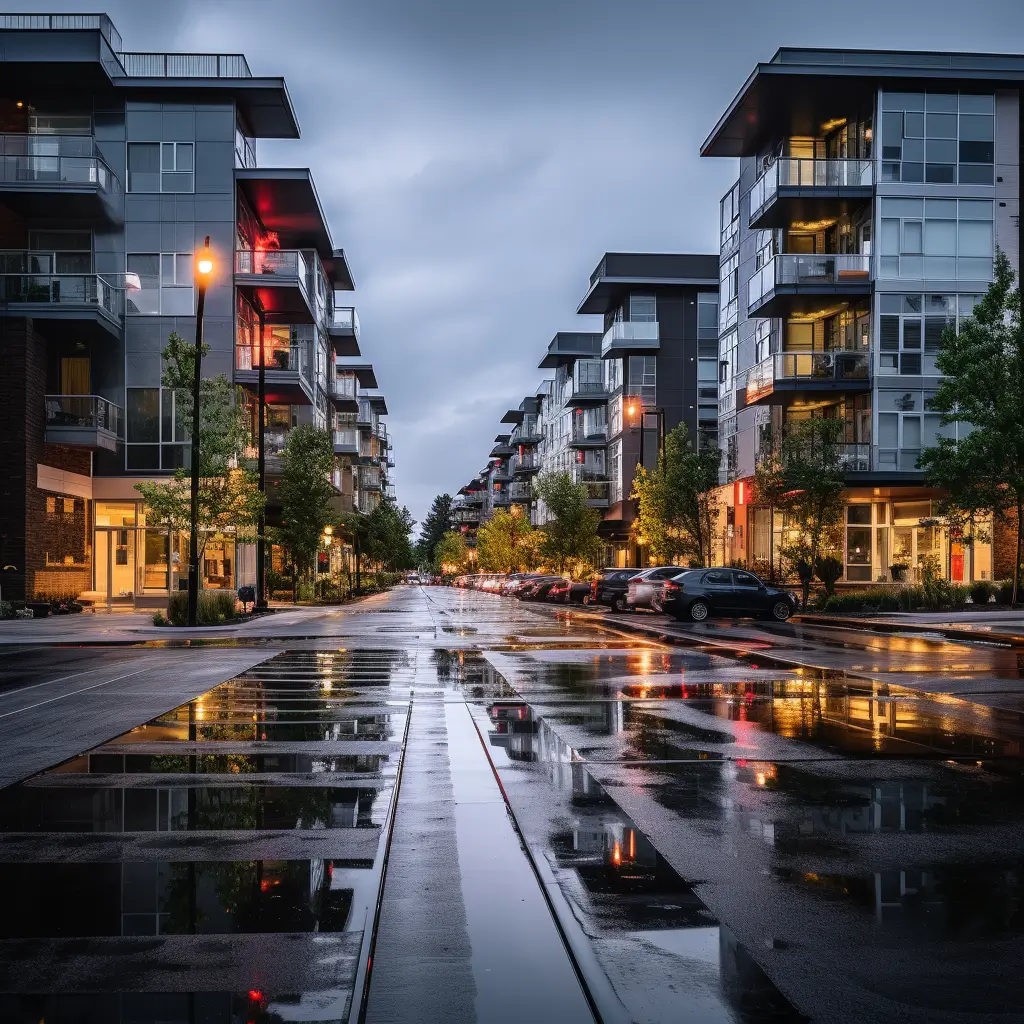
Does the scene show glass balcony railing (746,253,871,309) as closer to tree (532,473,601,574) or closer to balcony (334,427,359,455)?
tree (532,473,601,574)

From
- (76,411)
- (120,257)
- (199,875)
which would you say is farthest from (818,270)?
(199,875)

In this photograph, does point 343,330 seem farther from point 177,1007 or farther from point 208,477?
point 177,1007

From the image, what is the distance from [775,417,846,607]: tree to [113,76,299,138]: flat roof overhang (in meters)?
23.3

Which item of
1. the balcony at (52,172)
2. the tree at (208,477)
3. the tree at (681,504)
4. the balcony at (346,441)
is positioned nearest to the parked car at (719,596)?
the tree at (208,477)

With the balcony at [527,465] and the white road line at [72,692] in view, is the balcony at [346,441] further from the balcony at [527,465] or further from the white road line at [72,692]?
the white road line at [72,692]

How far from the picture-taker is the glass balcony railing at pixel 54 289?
125 feet

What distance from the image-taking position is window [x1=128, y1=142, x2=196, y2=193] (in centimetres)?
4225

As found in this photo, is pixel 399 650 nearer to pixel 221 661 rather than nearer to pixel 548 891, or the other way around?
pixel 221 661

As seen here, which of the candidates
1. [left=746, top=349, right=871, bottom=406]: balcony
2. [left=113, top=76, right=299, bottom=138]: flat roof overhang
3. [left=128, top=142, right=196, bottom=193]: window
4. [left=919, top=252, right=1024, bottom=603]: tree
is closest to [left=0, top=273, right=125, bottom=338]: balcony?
[left=128, top=142, right=196, bottom=193]: window

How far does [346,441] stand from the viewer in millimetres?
72062

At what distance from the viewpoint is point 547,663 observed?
60.7 feet

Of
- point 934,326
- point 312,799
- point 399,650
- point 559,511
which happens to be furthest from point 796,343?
point 312,799

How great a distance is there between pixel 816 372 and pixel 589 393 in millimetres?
38305

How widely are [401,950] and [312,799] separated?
122 inches
